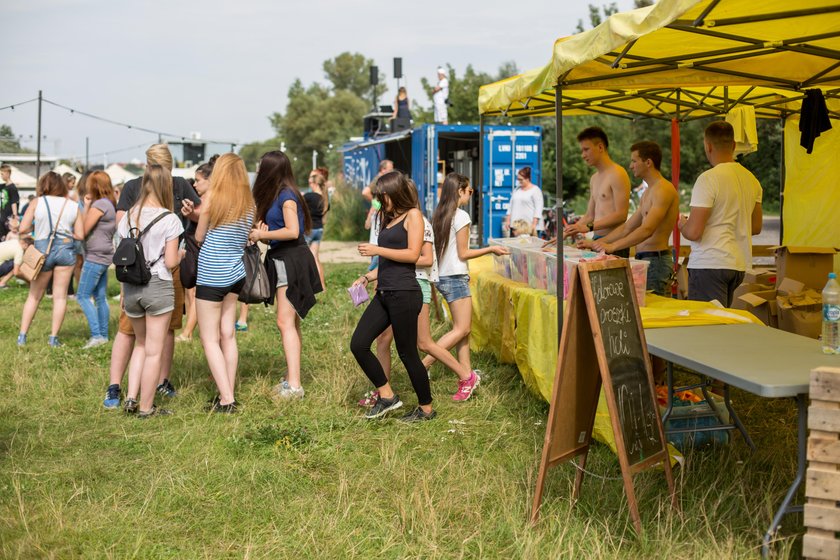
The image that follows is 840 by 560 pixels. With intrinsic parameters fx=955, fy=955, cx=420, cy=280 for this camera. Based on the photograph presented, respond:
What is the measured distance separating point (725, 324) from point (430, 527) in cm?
194

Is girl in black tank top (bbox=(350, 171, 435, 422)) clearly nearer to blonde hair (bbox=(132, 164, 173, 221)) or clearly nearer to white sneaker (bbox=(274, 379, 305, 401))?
white sneaker (bbox=(274, 379, 305, 401))

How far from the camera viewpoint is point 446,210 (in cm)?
680

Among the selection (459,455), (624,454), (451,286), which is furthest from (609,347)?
(451,286)

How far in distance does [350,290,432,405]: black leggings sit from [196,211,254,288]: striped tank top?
0.94 meters

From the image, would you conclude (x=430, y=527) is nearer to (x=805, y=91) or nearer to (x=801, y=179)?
(x=805, y=91)

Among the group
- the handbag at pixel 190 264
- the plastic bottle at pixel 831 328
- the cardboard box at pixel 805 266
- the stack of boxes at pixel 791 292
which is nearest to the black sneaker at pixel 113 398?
the handbag at pixel 190 264

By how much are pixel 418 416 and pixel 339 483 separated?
1.33 meters

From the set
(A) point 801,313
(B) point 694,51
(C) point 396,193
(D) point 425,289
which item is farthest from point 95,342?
(A) point 801,313

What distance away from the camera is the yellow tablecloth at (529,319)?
5234 mm

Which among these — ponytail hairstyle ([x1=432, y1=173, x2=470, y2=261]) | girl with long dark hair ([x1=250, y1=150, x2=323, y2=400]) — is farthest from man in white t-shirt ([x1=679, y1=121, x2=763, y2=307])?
girl with long dark hair ([x1=250, y1=150, x2=323, y2=400])

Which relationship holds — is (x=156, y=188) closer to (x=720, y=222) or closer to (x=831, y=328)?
(x=720, y=222)

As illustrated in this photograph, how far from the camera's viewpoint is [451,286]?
22.4 feet

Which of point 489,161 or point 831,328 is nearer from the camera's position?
point 831,328

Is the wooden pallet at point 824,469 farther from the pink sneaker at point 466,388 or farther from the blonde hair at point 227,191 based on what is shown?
the blonde hair at point 227,191
